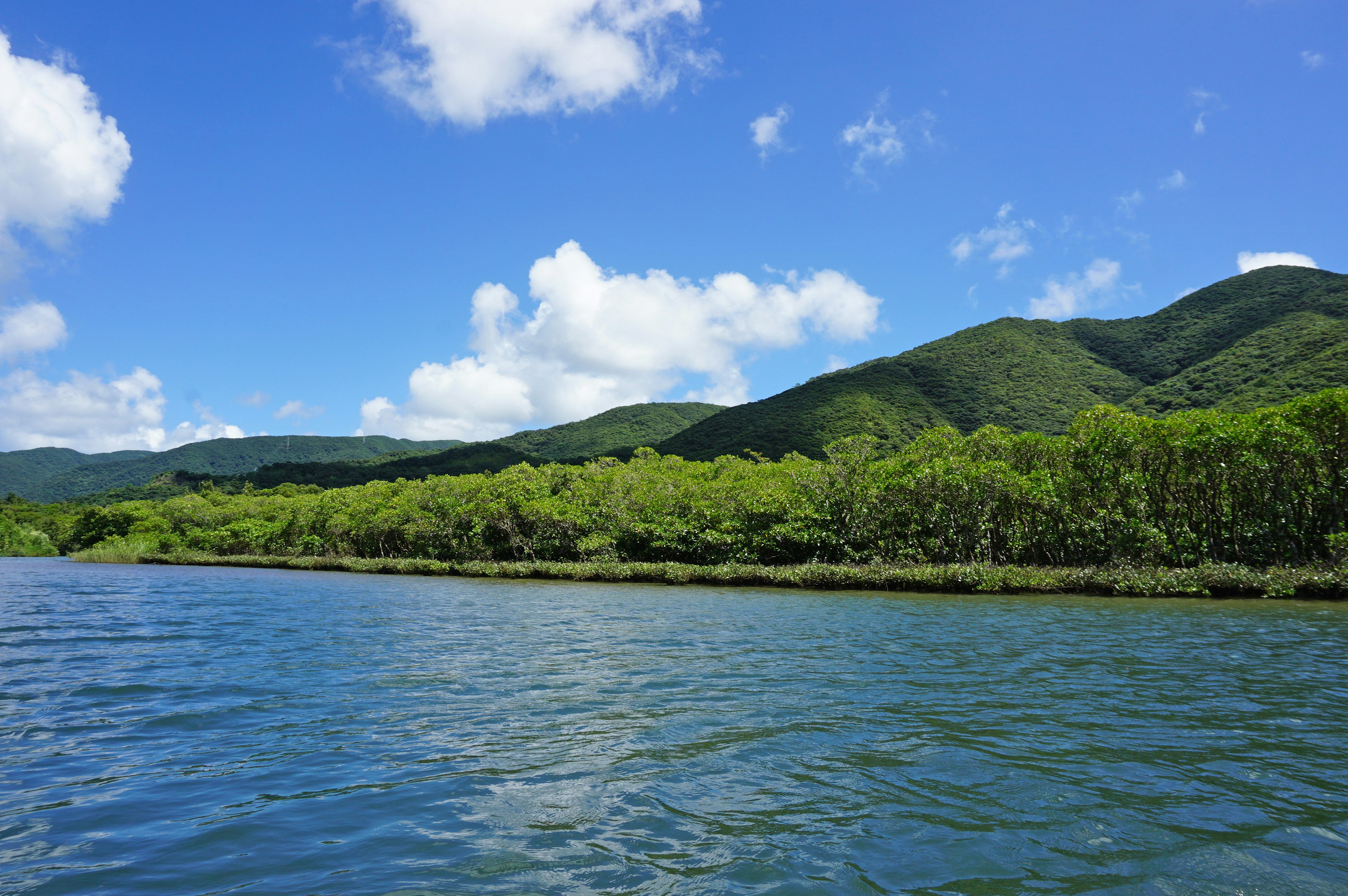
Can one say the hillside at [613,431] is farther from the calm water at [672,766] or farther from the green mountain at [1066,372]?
the calm water at [672,766]

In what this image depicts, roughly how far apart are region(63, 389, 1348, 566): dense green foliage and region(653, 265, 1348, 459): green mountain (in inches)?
1569

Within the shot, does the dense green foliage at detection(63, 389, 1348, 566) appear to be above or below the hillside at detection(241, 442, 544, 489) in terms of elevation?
below

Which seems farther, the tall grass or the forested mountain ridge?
the forested mountain ridge

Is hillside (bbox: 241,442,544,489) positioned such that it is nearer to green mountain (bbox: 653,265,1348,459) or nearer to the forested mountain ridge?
the forested mountain ridge

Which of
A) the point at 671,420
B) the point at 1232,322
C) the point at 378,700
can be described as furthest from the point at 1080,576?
the point at 671,420

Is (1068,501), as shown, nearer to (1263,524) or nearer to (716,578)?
(1263,524)

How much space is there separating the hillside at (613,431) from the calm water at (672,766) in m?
125

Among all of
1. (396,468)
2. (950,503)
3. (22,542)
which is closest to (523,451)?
(396,468)

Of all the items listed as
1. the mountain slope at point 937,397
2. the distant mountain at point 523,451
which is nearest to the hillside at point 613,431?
the distant mountain at point 523,451

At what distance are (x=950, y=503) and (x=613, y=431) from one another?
122 meters

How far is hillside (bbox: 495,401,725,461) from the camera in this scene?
487ft

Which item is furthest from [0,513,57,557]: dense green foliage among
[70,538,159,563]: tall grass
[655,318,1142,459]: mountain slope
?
[655,318,1142,459]: mountain slope

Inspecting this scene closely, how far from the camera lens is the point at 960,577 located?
3431 centimetres

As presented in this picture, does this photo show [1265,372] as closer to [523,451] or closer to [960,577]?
[960,577]
